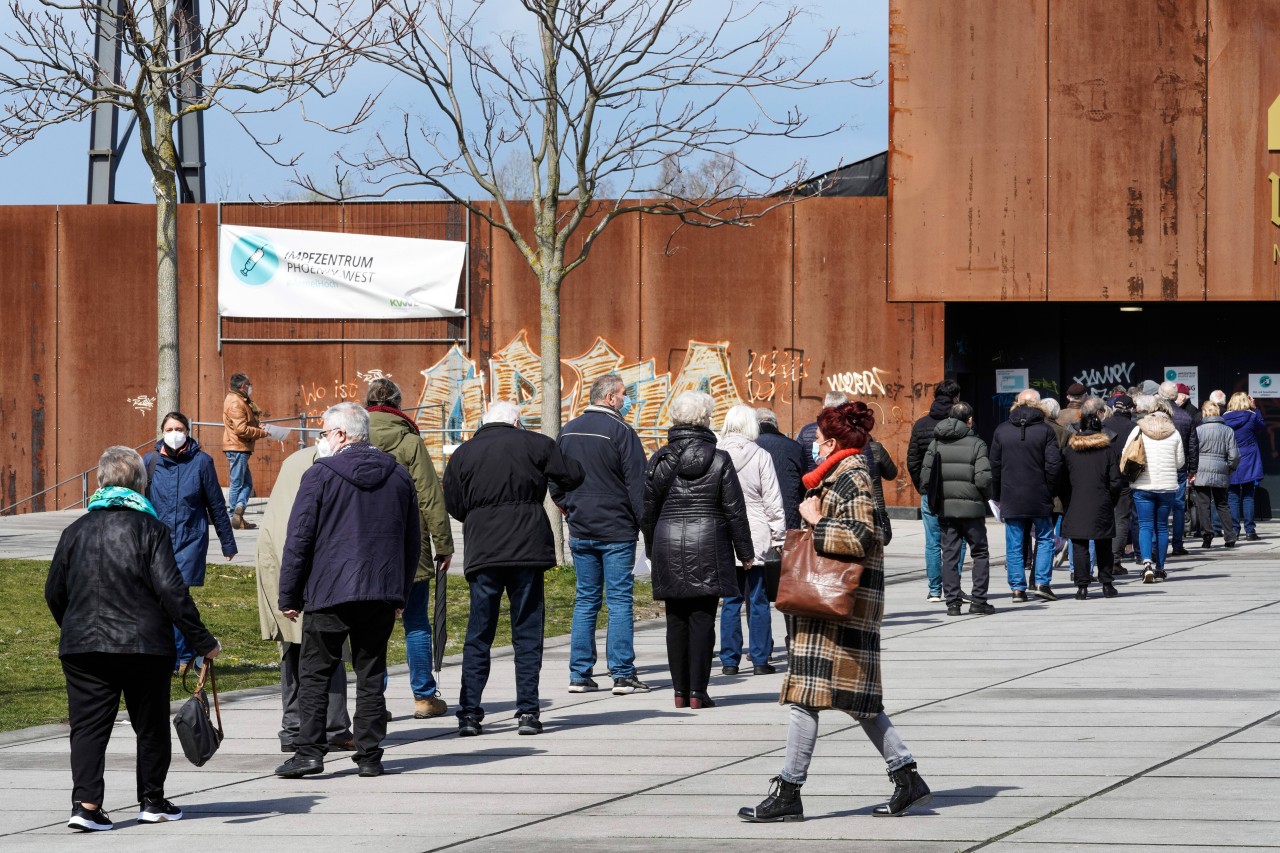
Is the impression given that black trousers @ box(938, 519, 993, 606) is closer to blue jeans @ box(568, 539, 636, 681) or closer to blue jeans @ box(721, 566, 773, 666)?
blue jeans @ box(721, 566, 773, 666)

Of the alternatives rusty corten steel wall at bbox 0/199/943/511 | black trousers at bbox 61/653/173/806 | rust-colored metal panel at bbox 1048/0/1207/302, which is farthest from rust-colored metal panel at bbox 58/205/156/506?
black trousers at bbox 61/653/173/806

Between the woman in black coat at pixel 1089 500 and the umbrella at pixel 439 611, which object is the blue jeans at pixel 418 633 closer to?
the umbrella at pixel 439 611

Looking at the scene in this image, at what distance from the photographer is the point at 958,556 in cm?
1495

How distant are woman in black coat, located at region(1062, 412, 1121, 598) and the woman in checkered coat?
29.9 feet

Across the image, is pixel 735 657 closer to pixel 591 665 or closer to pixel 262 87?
pixel 591 665

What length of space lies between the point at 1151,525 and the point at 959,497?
13.0 ft

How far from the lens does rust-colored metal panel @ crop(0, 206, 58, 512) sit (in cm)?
2683

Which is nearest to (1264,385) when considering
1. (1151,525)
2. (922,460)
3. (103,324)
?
(1151,525)

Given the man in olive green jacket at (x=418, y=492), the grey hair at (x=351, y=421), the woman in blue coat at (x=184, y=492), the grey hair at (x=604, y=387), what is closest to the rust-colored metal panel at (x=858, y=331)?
the grey hair at (x=604, y=387)

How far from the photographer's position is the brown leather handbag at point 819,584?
712 cm

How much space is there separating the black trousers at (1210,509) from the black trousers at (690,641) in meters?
12.3

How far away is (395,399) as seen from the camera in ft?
32.1

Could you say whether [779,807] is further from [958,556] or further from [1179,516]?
[1179,516]

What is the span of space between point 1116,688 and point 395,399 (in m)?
4.53
